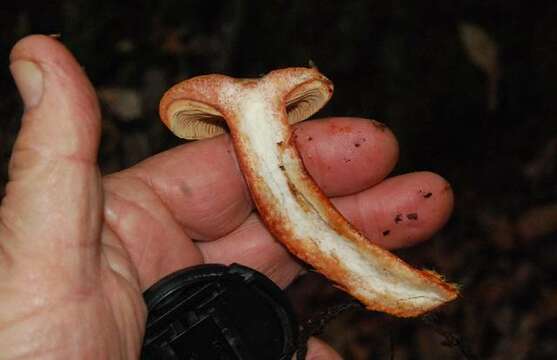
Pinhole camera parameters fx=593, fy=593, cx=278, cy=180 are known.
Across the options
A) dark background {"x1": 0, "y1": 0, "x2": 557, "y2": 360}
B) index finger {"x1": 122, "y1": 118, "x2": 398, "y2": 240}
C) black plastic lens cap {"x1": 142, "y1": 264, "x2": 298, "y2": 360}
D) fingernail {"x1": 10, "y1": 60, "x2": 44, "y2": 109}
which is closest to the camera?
fingernail {"x1": 10, "y1": 60, "x2": 44, "y2": 109}

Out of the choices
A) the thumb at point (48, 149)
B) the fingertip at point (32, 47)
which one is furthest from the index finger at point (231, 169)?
the fingertip at point (32, 47)

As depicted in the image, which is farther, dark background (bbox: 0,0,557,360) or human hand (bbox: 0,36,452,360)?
dark background (bbox: 0,0,557,360)

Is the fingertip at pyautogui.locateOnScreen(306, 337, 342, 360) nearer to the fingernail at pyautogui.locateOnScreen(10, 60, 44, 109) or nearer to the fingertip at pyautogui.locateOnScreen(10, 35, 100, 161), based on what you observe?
the fingertip at pyautogui.locateOnScreen(10, 35, 100, 161)

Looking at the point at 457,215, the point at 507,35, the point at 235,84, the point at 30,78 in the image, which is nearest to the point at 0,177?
the point at 235,84

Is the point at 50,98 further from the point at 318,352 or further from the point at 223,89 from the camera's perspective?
the point at 318,352

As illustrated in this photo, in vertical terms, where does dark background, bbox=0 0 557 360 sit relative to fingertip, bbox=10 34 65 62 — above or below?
below

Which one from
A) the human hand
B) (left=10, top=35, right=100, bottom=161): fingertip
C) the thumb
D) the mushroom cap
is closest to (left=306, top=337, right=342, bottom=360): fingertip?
the human hand

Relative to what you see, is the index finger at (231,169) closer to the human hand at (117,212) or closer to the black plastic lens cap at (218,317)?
the human hand at (117,212)

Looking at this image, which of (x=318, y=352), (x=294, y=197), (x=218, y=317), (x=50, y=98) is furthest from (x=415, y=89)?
(x=50, y=98)
